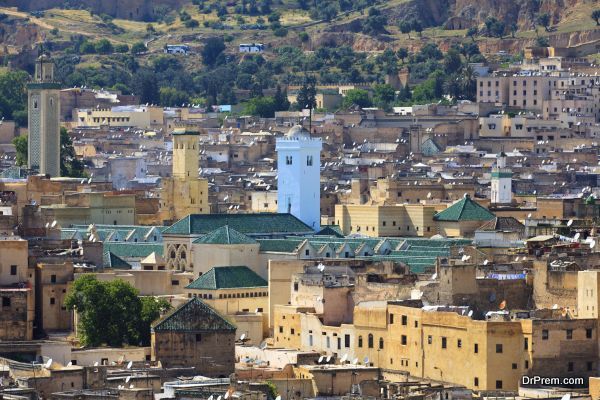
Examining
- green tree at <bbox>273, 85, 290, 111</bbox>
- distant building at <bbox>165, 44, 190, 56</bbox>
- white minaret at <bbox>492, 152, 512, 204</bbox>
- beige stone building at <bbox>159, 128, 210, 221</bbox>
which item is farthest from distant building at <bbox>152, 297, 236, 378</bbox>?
→ distant building at <bbox>165, 44, 190, 56</bbox>

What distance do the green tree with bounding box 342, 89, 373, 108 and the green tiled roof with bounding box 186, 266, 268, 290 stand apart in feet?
244

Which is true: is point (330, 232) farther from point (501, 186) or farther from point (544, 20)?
point (544, 20)

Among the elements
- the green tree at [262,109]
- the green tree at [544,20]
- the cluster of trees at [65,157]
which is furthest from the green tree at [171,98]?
the cluster of trees at [65,157]

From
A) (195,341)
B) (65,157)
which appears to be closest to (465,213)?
(195,341)

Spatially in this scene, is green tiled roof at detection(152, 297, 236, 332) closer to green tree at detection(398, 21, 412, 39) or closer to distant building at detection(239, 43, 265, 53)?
distant building at detection(239, 43, 265, 53)

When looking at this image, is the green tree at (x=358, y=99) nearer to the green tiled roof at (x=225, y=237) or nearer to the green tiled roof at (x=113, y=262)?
the green tiled roof at (x=225, y=237)

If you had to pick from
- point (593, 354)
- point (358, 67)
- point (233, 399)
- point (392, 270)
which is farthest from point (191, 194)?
point (358, 67)

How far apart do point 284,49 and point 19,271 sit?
103m

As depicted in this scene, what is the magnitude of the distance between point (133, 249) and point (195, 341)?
73.2ft

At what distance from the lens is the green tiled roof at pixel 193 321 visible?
7525 cm

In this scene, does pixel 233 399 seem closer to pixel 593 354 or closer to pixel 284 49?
pixel 593 354

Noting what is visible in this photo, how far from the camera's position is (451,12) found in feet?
635

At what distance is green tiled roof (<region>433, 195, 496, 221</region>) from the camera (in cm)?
10006

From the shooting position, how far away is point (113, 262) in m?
92.2
